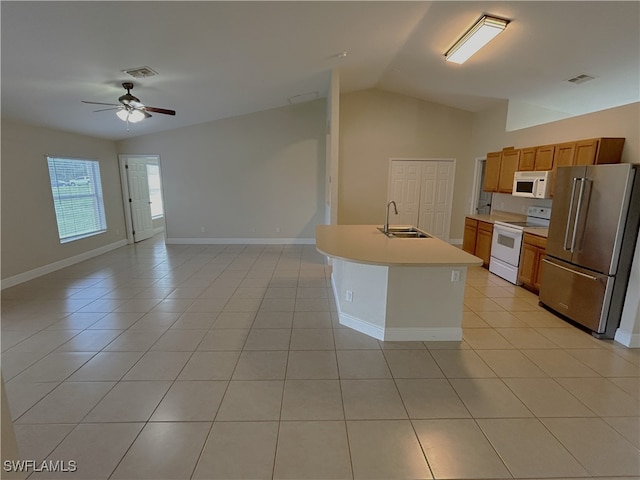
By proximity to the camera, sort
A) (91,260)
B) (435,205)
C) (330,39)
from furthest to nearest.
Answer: (435,205) < (91,260) < (330,39)

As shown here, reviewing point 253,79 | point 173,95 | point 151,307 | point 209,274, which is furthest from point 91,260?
point 253,79

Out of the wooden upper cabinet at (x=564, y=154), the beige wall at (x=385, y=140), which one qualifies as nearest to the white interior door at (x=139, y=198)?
the beige wall at (x=385, y=140)

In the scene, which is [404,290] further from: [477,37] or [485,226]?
[485,226]

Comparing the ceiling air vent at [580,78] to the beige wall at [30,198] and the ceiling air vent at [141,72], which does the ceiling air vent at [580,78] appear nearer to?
the ceiling air vent at [141,72]

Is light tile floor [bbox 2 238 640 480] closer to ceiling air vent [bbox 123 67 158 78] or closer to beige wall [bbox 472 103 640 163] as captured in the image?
beige wall [bbox 472 103 640 163]

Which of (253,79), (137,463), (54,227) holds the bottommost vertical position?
(137,463)

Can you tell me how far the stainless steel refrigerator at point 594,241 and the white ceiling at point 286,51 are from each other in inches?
54.0

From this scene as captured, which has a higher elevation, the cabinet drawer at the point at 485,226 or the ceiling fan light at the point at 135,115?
the ceiling fan light at the point at 135,115

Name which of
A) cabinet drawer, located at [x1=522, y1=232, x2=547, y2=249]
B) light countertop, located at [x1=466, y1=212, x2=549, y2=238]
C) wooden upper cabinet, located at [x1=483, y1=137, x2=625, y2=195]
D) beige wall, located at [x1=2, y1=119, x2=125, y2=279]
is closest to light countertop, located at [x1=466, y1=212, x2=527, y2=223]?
light countertop, located at [x1=466, y1=212, x2=549, y2=238]

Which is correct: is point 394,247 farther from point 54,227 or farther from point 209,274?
point 54,227

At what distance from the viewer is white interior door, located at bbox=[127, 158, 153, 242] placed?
7331 mm

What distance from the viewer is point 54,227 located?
208 inches

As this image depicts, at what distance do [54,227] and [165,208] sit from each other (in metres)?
2.17

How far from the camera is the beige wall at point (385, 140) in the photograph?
6590 mm
